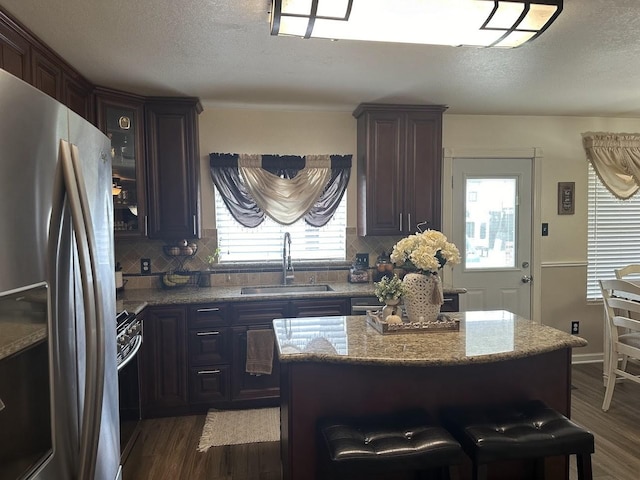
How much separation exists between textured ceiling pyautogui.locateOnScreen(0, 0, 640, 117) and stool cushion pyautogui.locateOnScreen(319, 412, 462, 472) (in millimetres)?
1909

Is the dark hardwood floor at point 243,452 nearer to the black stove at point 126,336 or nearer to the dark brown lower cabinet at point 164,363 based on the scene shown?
the dark brown lower cabinet at point 164,363

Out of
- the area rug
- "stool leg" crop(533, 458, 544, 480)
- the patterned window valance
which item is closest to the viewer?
"stool leg" crop(533, 458, 544, 480)

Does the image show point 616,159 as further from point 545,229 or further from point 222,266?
point 222,266

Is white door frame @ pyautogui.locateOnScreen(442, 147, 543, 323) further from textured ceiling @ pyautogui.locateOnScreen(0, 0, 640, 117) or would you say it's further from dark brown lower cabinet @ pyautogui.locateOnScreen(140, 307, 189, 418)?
dark brown lower cabinet @ pyautogui.locateOnScreen(140, 307, 189, 418)

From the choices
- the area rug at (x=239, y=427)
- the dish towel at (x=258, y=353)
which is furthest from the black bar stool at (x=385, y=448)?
the dish towel at (x=258, y=353)

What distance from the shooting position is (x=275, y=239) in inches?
157

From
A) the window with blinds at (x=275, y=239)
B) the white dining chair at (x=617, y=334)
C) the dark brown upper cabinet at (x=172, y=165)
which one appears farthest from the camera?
the window with blinds at (x=275, y=239)

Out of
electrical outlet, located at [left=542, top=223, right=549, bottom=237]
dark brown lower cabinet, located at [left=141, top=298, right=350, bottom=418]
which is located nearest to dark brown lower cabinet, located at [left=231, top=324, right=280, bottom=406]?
dark brown lower cabinet, located at [left=141, top=298, right=350, bottom=418]

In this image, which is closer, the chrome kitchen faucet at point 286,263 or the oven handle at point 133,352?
the oven handle at point 133,352

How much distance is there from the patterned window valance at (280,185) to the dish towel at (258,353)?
41.6 inches

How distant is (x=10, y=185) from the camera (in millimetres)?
884

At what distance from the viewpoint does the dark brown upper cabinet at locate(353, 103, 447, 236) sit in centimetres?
374

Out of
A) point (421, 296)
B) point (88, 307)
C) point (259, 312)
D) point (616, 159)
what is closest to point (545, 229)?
point (616, 159)

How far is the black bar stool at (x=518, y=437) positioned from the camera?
161 cm
